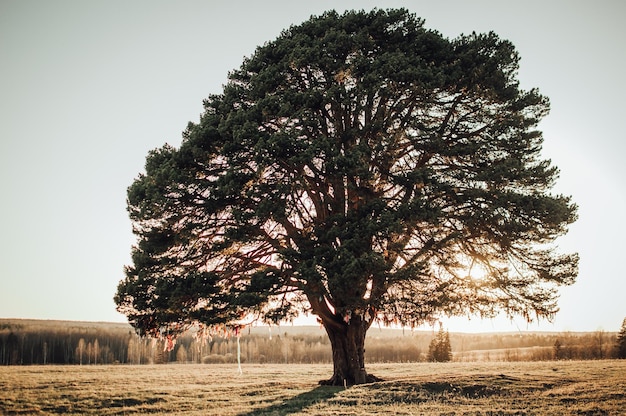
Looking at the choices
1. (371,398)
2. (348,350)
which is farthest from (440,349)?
(371,398)

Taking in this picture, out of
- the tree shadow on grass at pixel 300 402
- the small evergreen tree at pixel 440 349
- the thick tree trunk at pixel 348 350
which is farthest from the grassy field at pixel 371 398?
the small evergreen tree at pixel 440 349

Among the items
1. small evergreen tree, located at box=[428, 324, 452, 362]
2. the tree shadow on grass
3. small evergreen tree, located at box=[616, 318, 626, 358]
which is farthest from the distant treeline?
the tree shadow on grass

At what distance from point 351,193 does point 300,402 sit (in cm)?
771

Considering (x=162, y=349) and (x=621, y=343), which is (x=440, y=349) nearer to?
(x=621, y=343)

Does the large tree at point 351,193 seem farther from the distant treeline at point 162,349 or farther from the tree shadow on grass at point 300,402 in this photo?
the distant treeline at point 162,349

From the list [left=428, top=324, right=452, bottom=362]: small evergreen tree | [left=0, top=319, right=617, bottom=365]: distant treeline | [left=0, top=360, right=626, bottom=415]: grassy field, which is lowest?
[left=0, top=319, right=617, bottom=365]: distant treeline

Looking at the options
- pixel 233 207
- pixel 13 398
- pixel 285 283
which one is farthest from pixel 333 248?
pixel 13 398

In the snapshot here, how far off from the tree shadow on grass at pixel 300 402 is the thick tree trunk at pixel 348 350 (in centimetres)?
88

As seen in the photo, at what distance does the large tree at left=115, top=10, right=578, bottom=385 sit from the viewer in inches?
679

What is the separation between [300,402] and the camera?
56.0ft

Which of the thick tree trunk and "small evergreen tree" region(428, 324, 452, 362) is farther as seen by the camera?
"small evergreen tree" region(428, 324, 452, 362)

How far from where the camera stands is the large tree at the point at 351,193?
17234 mm

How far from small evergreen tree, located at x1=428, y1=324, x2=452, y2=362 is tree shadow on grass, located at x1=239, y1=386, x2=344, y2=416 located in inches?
1456

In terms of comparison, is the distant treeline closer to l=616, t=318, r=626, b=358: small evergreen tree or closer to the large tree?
l=616, t=318, r=626, b=358: small evergreen tree
